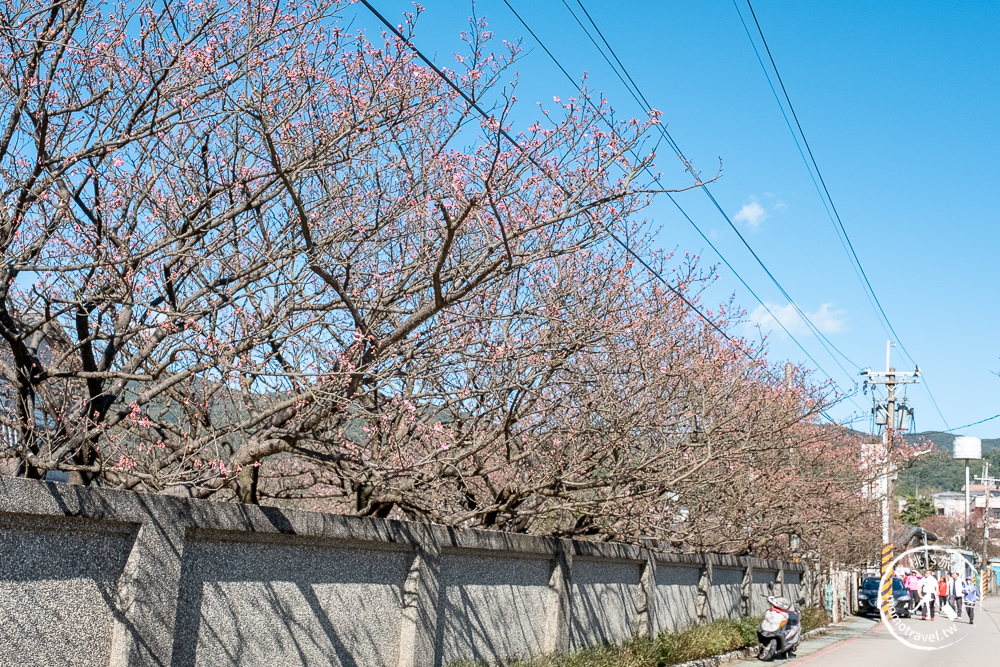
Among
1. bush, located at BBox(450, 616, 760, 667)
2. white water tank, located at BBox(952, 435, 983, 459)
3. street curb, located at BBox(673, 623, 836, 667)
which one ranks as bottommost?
street curb, located at BBox(673, 623, 836, 667)

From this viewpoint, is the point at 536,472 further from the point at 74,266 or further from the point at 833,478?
the point at 833,478

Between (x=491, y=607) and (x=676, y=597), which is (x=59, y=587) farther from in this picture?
(x=676, y=597)

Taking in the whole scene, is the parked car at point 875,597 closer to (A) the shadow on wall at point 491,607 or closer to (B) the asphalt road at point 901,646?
(B) the asphalt road at point 901,646

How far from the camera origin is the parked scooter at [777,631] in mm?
19438

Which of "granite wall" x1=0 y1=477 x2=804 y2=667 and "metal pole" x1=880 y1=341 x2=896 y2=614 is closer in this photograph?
"granite wall" x1=0 y1=477 x2=804 y2=667

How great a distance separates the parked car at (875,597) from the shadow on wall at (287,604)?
33.1 metres

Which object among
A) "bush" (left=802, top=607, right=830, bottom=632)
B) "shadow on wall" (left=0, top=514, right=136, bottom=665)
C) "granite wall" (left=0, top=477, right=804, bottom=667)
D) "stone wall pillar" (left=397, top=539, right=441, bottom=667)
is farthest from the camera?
"bush" (left=802, top=607, right=830, bottom=632)

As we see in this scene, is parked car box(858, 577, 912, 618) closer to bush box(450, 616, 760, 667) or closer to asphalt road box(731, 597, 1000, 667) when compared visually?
asphalt road box(731, 597, 1000, 667)

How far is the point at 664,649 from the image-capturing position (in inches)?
614

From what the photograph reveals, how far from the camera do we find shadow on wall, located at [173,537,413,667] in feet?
22.6

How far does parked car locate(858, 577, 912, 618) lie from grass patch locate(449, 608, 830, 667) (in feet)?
55.7

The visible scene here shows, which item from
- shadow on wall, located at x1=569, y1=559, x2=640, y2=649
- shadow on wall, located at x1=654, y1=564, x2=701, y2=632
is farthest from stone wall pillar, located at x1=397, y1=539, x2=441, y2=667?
shadow on wall, located at x1=654, y1=564, x2=701, y2=632

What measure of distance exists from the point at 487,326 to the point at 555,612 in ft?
13.8

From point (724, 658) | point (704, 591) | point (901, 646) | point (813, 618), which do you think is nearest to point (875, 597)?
point (813, 618)
